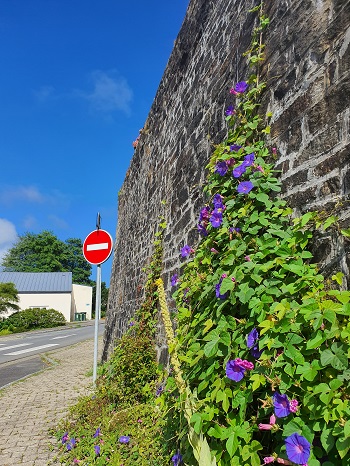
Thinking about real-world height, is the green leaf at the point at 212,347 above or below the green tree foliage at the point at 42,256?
below

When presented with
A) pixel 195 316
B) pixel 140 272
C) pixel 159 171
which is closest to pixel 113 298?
pixel 140 272

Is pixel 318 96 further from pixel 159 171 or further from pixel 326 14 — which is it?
pixel 159 171

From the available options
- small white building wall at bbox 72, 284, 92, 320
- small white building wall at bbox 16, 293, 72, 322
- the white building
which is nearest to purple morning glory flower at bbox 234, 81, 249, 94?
the white building

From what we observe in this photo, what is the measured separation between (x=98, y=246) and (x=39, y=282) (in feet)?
132

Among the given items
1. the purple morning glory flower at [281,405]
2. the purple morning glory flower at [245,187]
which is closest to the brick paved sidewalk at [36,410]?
the purple morning glory flower at [281,405]

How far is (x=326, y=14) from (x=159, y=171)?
4.07m

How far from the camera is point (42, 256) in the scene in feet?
181

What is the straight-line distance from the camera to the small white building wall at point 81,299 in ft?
160

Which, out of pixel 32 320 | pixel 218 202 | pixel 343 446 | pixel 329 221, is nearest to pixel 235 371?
pixel 343 446

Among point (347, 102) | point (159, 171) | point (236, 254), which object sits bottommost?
point (236, 254)

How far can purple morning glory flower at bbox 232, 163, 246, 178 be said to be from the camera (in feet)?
7.95

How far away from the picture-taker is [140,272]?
6.61 metres

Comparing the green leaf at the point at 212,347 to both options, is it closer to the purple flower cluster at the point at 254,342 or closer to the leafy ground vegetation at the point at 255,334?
the leafy ground vegetation at the point at 255,334

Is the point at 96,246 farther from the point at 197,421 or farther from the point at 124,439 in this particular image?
the point at 197,421
